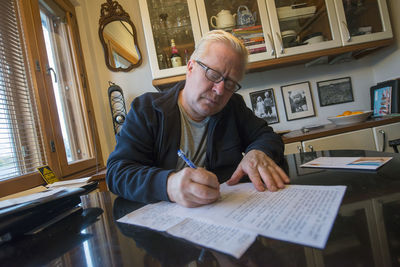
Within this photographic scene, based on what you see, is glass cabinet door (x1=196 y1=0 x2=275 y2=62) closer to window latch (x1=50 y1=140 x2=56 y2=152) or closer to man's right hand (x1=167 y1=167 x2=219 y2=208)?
window latch (x1=50 y1=140 x2=56 y2=152)

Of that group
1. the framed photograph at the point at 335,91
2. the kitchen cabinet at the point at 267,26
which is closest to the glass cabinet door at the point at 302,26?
the kitchen cabinet at the point at 267,26

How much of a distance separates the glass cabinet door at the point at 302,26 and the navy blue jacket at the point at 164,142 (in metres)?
1.01

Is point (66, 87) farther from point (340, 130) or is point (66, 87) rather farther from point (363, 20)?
point (363, 20)

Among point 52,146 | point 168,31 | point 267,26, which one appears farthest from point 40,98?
point 267,26

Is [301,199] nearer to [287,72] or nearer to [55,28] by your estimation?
[287,72]

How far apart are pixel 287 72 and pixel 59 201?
2063mm

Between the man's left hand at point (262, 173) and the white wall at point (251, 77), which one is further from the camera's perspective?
the white wall at point (251, 77)

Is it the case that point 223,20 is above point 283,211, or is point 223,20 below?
above

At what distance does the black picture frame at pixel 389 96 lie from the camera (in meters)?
1.76

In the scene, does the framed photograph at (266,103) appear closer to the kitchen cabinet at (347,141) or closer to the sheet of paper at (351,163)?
the kitchen cabinet at (347,141)

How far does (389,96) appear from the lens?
5.98ft

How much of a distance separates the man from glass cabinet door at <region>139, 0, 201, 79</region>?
0.81 meters

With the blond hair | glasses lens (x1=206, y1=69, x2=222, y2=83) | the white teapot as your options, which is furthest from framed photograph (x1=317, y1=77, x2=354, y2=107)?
glasses lens (x1=206, y1=69, x2=222, y2=83)

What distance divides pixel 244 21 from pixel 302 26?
496mm
